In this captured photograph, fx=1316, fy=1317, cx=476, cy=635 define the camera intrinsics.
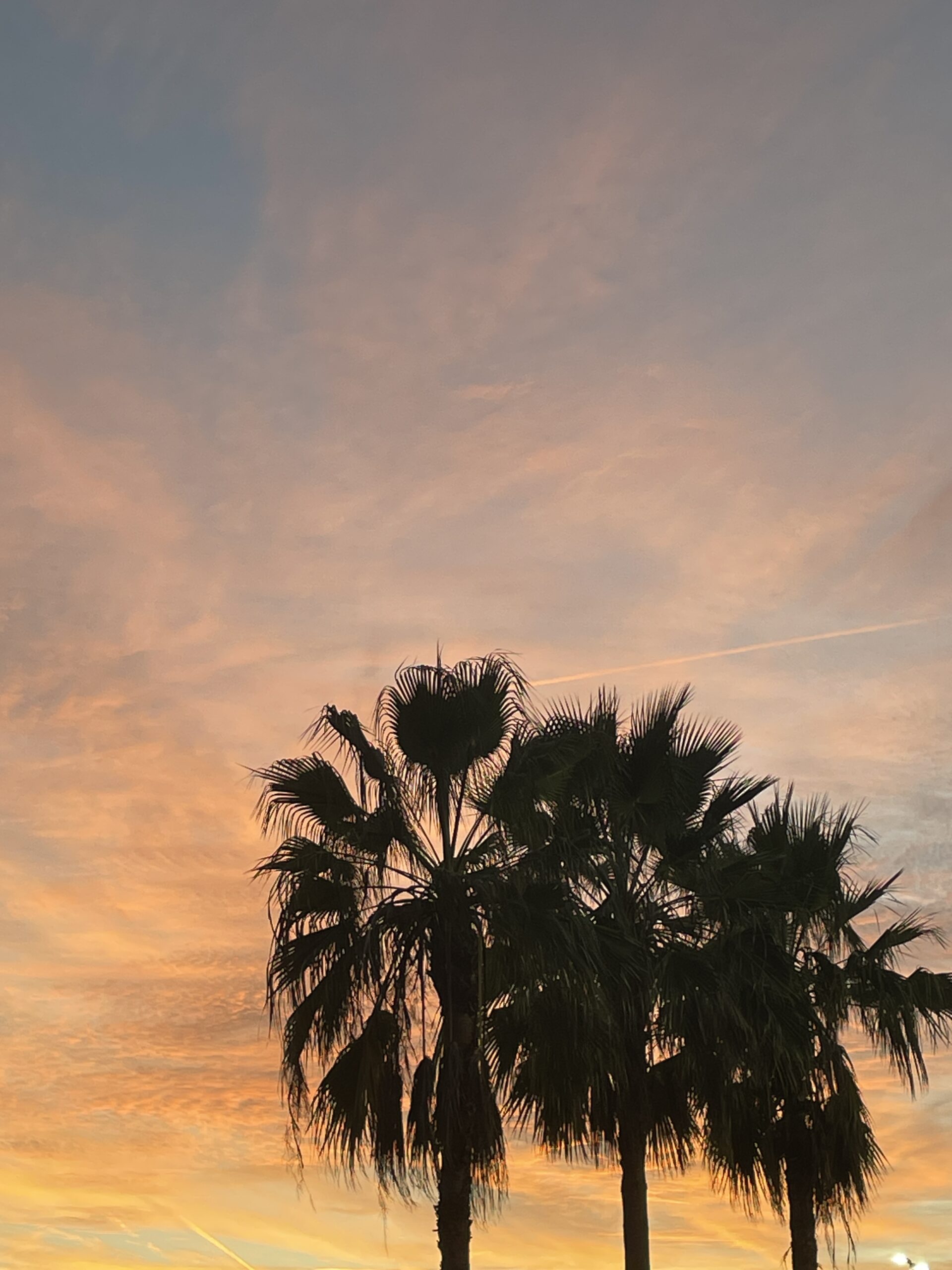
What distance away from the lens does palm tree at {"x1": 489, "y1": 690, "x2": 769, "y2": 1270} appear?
52.3 ft

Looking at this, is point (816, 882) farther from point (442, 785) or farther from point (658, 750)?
point (442, 785)

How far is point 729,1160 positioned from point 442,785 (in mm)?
7644

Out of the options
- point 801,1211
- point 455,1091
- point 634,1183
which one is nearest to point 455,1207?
point 455,1091

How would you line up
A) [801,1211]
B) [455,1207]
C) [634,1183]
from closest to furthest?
[455,1207] → [634,1183] → [801,1211]

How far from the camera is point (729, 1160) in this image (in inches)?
760

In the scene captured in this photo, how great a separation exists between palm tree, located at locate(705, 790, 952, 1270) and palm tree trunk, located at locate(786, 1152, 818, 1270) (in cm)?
2

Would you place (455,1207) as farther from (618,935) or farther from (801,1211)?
(801,1211)

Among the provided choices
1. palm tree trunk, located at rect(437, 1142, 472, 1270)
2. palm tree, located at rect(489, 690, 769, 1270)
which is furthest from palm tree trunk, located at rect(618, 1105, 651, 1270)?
palm tree trunk, located at rect(437, 1142, 472, 1270)

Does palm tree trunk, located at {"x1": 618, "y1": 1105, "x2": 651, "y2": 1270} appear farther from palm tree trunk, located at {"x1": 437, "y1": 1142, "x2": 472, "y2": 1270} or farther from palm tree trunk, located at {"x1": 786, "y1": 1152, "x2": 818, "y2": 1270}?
palm tree trunk, located at {"x1": 437, "y1": 1142, "x2": 472, "y2": 1270}

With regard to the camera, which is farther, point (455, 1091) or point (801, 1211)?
point (801, 1211)

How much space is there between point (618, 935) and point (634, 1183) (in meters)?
4.41

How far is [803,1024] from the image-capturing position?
61.5ft

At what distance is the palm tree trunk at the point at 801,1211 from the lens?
65.1ft

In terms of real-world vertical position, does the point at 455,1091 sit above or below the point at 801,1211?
above
